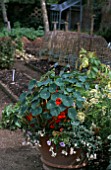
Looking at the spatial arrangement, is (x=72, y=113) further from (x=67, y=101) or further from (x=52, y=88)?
(x=52, y=88)

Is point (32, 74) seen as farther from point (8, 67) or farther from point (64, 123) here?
point (64, 123)

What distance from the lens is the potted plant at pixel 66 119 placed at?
332 cm

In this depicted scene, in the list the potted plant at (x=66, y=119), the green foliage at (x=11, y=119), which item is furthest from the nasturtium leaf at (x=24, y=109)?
the green foliage at (x=11, y=119)

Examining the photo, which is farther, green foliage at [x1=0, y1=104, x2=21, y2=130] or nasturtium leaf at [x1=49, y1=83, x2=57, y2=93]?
green foliage at [x1=0, y1=104, x2=21, y2=130]

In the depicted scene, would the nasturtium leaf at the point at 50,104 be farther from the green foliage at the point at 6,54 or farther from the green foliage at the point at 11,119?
the green foliage at the point at 6,54

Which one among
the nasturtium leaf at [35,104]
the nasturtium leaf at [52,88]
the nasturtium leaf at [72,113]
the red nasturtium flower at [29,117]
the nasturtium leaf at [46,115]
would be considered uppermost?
the nasturtium leaf at [52,88]

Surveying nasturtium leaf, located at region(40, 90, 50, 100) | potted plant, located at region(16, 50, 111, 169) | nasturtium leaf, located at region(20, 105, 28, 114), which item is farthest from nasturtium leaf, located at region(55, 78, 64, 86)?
nasturtium leaf, located at region(20, 105, 28, 114)

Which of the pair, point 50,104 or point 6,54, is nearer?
point 50,104

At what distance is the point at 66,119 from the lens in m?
3.39

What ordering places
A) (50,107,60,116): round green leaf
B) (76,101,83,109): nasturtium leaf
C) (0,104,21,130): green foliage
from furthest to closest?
1. (0,104,21,130): green foliage
2. (76,101,83,109): nasturtium leaf
3. (50,107,60,116): round green leaf

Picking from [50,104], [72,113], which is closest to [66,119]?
[72,113]

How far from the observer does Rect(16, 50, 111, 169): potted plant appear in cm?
332

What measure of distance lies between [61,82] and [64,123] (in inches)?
15.7

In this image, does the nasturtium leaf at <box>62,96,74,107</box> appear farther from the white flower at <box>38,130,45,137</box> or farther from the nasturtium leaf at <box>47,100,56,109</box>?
the white flower at <box>38,130,45,137</box>
